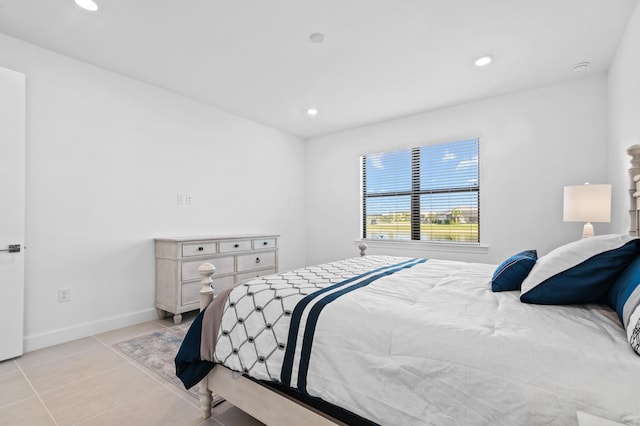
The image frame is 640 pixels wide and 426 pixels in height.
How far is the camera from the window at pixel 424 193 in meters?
3.94

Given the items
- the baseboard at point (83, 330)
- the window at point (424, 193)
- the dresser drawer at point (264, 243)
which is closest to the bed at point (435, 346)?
the baseboard at point (83, 330)

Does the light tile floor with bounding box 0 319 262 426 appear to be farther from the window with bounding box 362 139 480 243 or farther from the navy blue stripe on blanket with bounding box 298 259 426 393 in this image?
the window with bounding box 362 139 480 243

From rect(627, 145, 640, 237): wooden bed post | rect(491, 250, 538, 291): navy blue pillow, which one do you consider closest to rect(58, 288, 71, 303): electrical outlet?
rect(491, 250, 538, 291): navy blue pillow

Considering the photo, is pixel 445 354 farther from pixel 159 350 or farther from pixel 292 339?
pixel 159 350

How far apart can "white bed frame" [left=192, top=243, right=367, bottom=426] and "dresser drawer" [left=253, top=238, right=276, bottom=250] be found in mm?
2115

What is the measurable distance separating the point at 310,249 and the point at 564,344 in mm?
4490

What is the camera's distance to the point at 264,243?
398 cm

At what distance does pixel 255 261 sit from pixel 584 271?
320 centimetres

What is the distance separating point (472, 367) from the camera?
3.11 feet

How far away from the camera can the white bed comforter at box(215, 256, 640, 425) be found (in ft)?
2.70

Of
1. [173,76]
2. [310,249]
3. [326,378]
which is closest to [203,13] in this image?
[173,76]

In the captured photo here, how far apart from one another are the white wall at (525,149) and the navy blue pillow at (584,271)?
2369 millimetres

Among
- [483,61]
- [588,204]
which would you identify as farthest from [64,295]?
[588,204]

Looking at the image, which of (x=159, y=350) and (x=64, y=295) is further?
(x=64, y=295)
